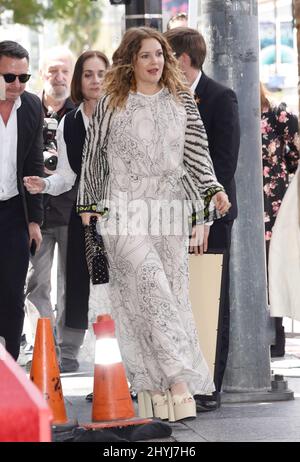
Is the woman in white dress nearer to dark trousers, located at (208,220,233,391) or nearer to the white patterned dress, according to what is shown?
the white patterned dress

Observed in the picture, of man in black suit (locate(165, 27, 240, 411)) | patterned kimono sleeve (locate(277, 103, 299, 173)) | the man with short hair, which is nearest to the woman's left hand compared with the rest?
man in black suit (locate(165, 27, 240, 411))

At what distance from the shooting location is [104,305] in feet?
26.8

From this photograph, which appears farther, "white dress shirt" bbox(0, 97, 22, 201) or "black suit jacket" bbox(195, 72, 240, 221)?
"white dress shirt" bbox(0, 97, 22, 201)

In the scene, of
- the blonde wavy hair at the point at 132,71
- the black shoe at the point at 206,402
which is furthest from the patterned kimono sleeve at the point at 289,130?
the black shoe at the point at 206,402

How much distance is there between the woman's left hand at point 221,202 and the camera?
7.77m

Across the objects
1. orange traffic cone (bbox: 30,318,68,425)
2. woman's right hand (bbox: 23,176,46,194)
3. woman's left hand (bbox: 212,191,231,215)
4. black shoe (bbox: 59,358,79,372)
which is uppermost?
woman's right hand (bbox: 23,176,46,194)

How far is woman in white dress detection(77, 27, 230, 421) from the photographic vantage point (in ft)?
25.3

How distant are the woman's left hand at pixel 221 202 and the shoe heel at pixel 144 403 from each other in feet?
3.56

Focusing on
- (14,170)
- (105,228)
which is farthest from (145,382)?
(14,170)

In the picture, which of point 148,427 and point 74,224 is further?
point 74,224

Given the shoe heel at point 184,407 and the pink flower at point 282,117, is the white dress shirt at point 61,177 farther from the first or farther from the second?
the pink flower at point 282,117

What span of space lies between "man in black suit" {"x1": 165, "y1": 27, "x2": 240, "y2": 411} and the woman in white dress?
315mm

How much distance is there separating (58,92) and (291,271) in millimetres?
5378

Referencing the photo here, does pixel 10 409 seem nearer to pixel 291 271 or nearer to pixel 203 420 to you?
pixel 291 271
